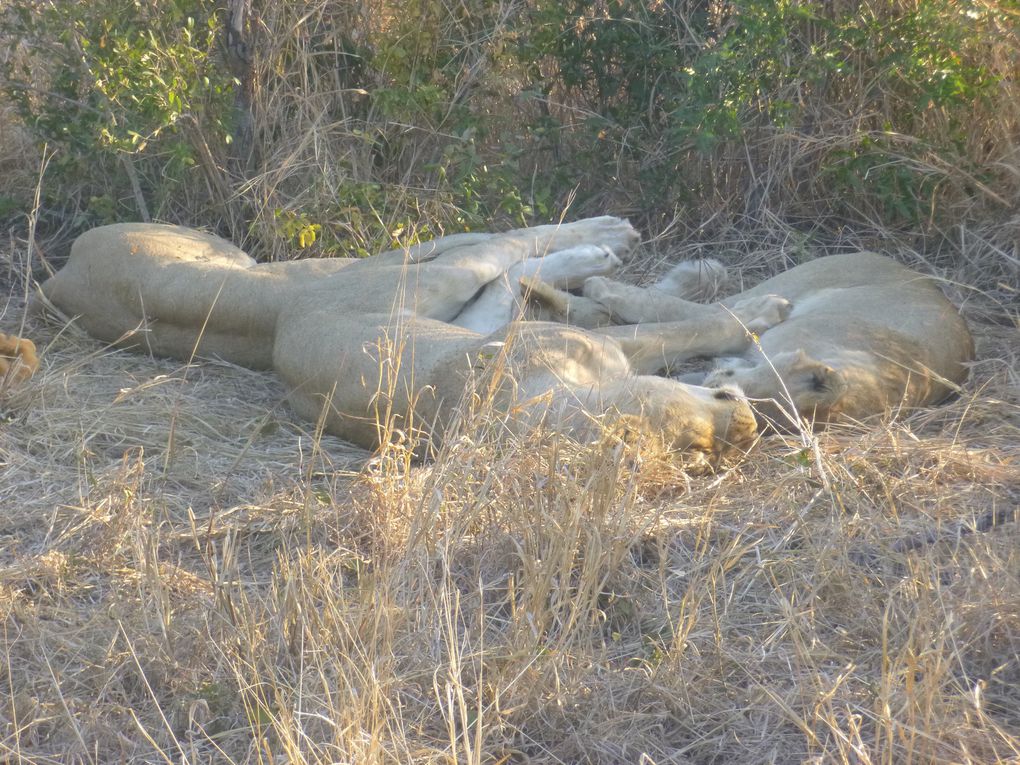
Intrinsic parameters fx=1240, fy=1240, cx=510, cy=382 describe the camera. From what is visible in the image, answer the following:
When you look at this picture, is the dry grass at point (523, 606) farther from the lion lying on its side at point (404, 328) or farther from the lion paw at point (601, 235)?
the lion paw at point (601, 235)

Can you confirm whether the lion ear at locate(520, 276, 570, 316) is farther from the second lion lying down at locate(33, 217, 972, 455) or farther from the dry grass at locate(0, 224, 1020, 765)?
the dry grass at locate(0, 224, 1020, 765)

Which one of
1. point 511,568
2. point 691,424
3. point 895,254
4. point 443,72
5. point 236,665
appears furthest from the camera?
point 443,72

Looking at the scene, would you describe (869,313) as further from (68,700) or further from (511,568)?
(68,700)

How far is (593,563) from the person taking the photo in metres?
2.88

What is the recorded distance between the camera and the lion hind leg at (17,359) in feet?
14.6

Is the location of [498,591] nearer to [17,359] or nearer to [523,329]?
[523,329]

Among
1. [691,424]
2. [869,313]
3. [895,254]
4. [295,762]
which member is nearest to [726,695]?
[295,762]

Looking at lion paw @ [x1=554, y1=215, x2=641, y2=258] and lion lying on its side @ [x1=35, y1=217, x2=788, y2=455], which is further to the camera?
lion paw @ [x1=554, y1=215, x2=641, y2=258]

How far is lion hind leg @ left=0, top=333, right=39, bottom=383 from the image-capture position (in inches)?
175

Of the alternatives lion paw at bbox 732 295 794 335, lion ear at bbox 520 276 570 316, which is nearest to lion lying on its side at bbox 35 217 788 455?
lion paw at bbox 732 295 794 335

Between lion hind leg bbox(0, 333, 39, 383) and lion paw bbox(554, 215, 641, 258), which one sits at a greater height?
lion paw bbox(554, 215, 641, 258)

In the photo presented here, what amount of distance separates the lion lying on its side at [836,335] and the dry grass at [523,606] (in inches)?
8.4

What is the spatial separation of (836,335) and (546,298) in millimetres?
1115

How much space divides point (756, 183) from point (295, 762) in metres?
4.33
